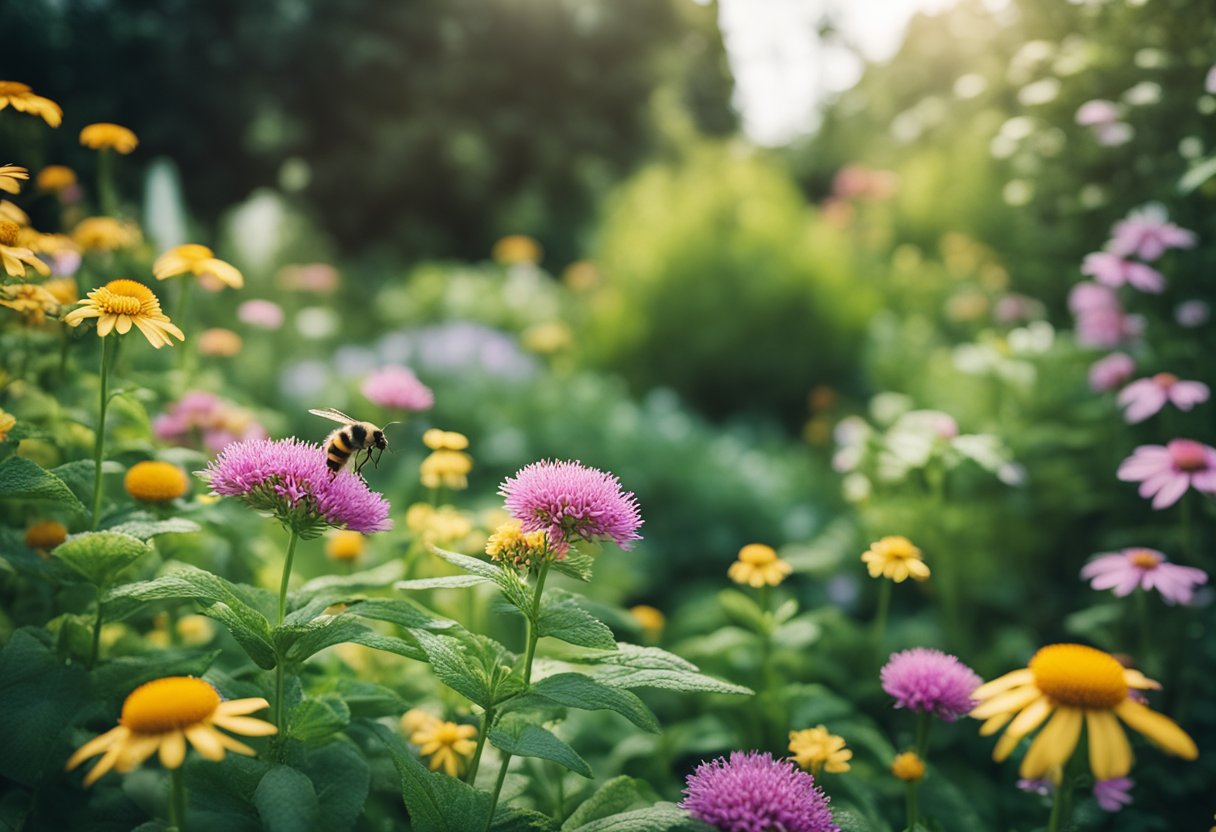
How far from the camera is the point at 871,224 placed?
242 inches

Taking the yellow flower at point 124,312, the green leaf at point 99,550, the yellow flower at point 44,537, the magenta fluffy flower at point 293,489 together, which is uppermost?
the yellow flower at point 124,312

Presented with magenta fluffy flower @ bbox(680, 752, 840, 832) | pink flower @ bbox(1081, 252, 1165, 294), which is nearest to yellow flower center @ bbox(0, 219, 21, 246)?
magenta fluffy flower @ bbox(680, 752, 840, 832)

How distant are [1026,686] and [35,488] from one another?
126cm

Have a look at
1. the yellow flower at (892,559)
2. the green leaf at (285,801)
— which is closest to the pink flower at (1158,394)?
the yellow flower at (892,559)

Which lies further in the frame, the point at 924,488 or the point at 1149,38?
the point at 1149,38

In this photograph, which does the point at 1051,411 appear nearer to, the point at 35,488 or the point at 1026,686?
the point at 1026,686

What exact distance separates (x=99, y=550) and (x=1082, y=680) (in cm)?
121

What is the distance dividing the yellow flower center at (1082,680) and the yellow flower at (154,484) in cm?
127

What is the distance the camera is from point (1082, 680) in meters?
0.96

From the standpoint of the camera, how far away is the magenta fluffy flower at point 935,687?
4.46ft

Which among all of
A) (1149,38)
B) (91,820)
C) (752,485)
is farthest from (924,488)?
(91,820)

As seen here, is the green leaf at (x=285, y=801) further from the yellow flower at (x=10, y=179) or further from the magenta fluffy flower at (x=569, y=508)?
the yellow flower at (x=10, y=179)

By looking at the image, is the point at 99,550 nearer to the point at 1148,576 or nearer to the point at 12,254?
the point at 12,254

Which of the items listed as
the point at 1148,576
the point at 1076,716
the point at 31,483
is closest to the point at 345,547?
the point at 31,483
